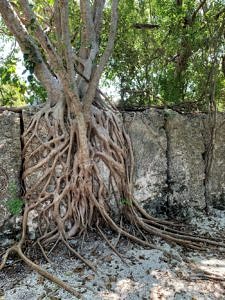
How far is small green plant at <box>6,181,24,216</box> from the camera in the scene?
3.21 m

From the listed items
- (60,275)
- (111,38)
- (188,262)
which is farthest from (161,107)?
(60,275)

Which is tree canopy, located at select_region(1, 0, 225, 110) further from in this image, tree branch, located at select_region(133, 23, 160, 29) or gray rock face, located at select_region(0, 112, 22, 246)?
gray rock face, located at select_region(0, 112, 22, 246)

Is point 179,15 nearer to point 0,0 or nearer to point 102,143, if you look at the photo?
point 102,143

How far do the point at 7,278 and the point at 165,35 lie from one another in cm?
325

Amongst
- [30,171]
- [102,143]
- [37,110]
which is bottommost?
[30,171]

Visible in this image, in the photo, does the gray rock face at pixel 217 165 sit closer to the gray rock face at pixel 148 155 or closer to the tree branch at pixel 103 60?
the gray rock face at pixel 148 155

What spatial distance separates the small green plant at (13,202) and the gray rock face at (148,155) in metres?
1.22

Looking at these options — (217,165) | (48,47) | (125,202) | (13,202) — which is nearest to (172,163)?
(217,165)

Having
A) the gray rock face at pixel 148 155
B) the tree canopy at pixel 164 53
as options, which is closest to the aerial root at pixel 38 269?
the gray rock face at pixel 148 155

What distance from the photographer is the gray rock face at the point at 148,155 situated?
3.78 meters

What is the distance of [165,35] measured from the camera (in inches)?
169

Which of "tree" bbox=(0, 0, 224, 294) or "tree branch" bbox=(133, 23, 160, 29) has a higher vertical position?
"tree branch" bbox=(133, 23, 160, 29)

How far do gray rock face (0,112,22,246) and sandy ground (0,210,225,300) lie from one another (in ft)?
1.88

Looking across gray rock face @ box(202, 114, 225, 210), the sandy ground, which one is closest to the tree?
the sandy ground
